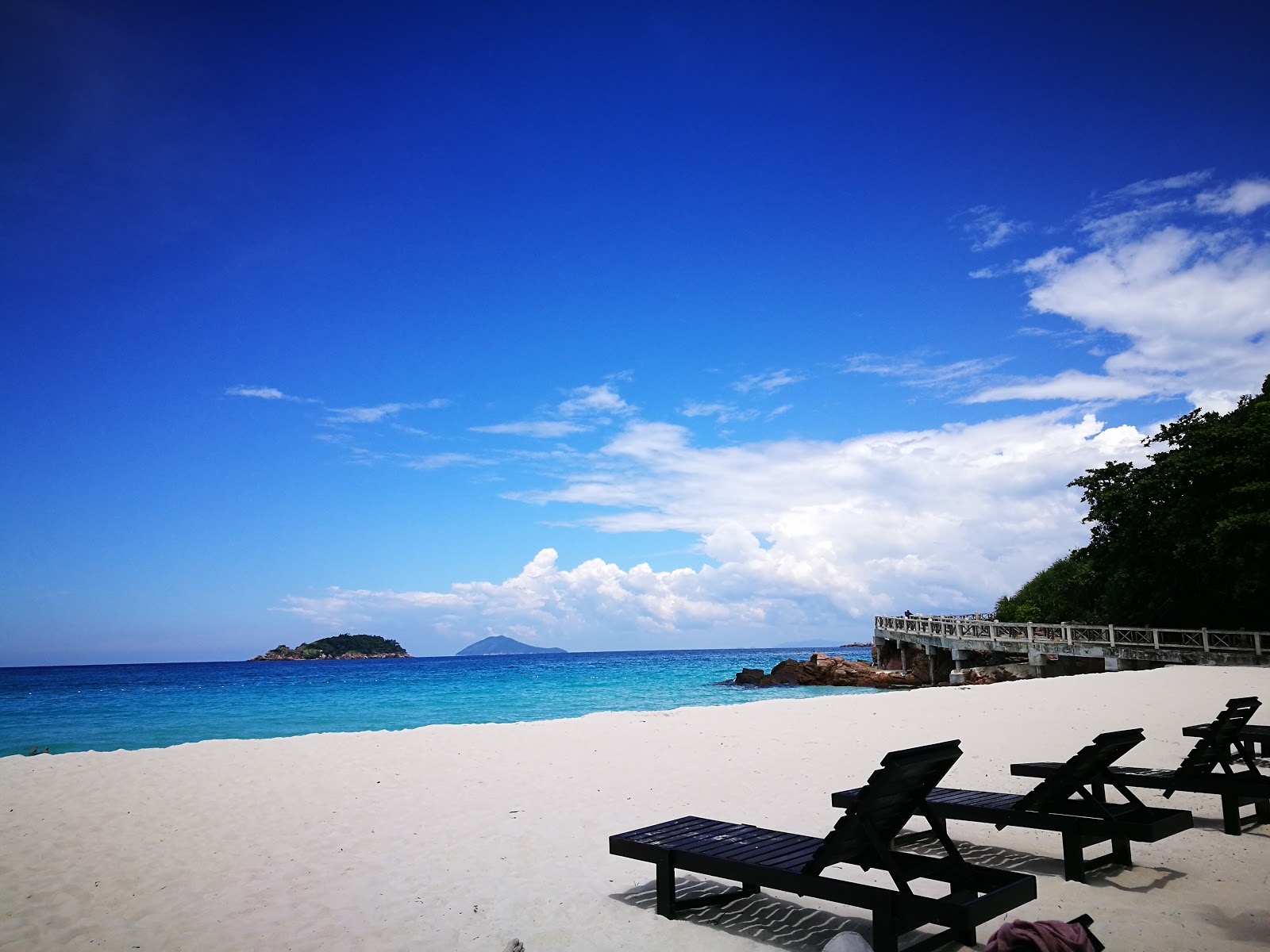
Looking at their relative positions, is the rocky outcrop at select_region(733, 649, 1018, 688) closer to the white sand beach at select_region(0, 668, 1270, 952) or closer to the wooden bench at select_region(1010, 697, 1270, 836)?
the white sand beach at select_region(0, 668, 1270, 952)

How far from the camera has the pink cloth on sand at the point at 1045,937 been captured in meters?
3.77

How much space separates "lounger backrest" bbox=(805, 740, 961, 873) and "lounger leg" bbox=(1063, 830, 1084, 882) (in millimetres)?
1660

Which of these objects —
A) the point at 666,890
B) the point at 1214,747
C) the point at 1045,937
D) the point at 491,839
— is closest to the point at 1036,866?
the point at 1214,747

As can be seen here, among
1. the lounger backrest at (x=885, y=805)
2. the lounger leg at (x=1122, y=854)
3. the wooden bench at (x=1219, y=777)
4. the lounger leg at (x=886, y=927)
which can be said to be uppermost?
the lounger backrest at (x=885, y=805)

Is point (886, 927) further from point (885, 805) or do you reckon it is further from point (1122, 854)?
point (1122, 854)

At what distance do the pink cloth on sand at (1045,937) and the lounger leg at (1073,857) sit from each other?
148cm

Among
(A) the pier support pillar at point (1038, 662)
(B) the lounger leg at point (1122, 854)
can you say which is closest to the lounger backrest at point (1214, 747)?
(B) the lounger leg at point (1122, 854)

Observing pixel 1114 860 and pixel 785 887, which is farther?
pixel 1114 860

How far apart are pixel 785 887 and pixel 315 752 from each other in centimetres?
917

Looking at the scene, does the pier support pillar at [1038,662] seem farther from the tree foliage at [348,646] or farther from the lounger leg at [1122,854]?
the tree foliage at [348,646]

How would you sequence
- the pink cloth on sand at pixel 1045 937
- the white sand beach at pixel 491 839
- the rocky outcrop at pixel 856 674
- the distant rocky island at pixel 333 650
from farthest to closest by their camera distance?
the distant rocky island at pixel 333 650 < the rocky outcrop at pixel 856 674 < the white sand beach at pixel 491 839 < the pink cloth on sand at pixel 1045 937

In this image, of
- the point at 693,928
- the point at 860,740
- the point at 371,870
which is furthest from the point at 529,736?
the point at 693,928

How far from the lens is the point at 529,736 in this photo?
12.9 meters

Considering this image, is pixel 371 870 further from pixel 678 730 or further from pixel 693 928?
pixel 678 730
